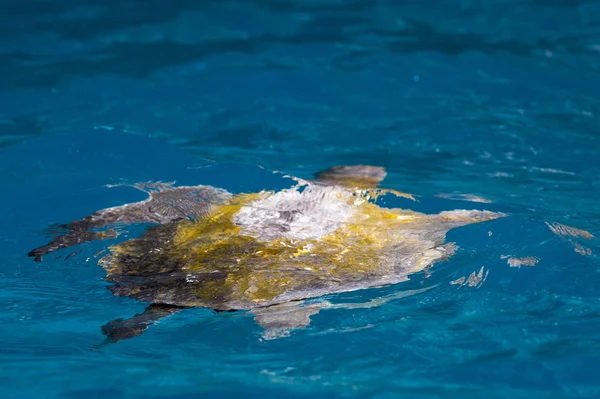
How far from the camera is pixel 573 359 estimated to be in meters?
4.32

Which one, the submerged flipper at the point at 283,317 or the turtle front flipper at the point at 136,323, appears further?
the submerged flipper at the point at 283,317

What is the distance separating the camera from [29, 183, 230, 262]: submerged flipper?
5684mm

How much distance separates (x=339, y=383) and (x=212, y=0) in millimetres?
3214

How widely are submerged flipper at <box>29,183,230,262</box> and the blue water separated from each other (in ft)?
0.62

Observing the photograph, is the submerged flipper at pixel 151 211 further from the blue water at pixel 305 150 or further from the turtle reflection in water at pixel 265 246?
the blue water at pixel 305 150

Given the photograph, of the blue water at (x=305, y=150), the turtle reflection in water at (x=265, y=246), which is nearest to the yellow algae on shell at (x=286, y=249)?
the turtle reflection in water at (x=265, y=246)

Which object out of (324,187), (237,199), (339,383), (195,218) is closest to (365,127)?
(324,187)

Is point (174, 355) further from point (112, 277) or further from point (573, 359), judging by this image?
point (573, 359)

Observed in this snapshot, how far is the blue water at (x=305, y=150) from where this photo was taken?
432 centimetres

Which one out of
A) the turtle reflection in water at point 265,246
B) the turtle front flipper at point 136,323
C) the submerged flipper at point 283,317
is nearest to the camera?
the turtle front flipper at point 136,323

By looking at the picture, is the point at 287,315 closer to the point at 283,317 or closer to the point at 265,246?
the point at 283,317

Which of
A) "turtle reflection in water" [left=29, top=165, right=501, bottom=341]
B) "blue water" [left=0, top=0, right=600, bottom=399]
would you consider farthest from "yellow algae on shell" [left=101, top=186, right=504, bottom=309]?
"blue water" [left=0, top=0, right=600, bottom=399]

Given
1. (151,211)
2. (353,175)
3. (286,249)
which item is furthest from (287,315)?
(353,175)

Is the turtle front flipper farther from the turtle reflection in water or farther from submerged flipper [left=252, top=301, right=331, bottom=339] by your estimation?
submerged flipper [left=252, top=301, right=331, bottom=339]
